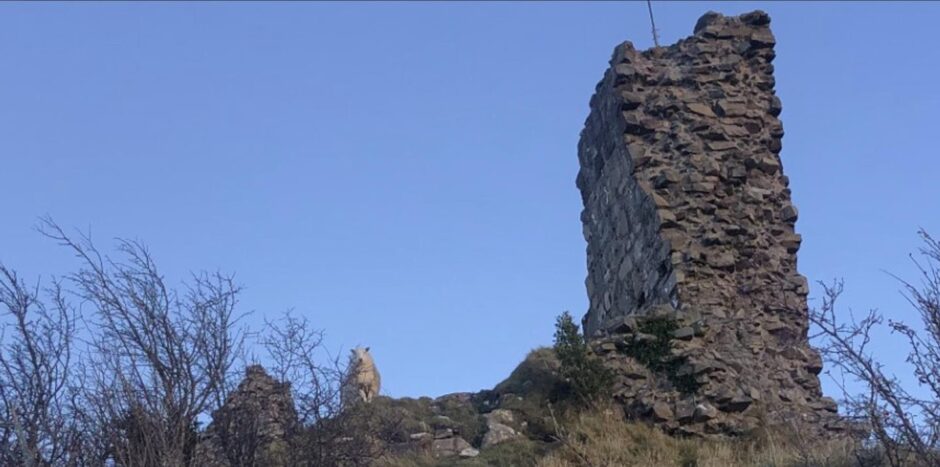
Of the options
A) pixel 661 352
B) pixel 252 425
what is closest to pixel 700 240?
pixel 661 352

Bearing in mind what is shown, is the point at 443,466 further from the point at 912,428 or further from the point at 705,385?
the point at 912,428

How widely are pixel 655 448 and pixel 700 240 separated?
10.4 ft

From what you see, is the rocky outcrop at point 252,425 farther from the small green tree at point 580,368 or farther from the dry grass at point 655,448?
the small green tree at point 580,368

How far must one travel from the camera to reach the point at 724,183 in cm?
1307

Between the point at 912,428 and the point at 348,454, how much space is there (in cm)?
384

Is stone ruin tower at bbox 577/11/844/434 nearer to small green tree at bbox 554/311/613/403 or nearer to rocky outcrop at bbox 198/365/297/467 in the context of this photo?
small green tree at bbox 554/311/613/403

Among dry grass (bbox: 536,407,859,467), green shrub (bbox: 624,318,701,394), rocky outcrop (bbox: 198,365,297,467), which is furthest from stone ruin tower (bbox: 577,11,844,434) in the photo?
rocky outcrop (bbox: 198,365,297,467)

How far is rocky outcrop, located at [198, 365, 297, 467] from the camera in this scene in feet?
28.6

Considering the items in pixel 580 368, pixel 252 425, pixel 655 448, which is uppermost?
pixel 580 368

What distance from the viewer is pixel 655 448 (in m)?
10.0

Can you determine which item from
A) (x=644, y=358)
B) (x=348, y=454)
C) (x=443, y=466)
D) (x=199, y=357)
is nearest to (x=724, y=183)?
(x=644, y=358)

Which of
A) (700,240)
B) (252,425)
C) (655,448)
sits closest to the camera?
(252,425)

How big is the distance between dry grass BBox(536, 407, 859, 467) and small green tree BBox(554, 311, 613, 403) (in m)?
0.24

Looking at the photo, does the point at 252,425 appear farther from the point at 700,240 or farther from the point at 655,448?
the point at 700,240
